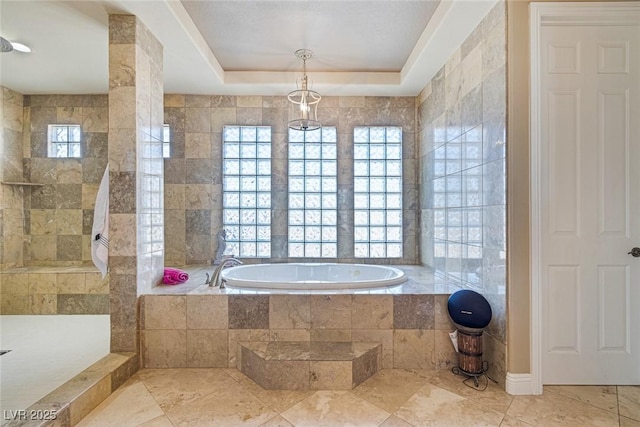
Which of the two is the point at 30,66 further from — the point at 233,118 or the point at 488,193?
the point at 488,193

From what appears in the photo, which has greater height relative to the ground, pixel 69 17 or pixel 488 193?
pixel 69 17

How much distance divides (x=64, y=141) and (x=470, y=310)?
454cm

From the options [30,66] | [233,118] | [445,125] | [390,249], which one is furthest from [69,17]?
[390,249]

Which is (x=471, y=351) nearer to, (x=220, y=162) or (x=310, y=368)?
(x=310, y=368)

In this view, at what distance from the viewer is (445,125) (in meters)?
2.79

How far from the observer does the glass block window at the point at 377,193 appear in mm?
3559

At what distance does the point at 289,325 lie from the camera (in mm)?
2152

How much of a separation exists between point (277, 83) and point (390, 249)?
222 cm

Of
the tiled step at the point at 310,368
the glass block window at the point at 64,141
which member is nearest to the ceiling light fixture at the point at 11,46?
the glass block window at the point at 64,141

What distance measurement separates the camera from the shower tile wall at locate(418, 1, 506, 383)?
1922 millimetres

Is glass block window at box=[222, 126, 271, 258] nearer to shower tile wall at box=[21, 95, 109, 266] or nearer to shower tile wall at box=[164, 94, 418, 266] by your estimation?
shower tile wall at box=[164, 94, 418, 266]

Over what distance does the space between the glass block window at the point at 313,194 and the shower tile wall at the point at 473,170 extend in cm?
108
